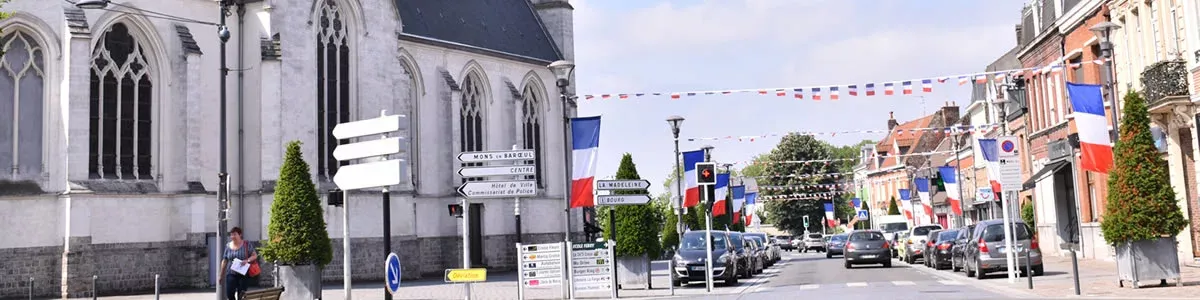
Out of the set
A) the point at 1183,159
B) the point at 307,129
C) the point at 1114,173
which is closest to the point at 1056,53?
the point at 1183,159

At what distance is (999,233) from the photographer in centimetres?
2639

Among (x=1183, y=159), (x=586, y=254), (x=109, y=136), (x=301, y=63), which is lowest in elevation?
(x=586, y=254)

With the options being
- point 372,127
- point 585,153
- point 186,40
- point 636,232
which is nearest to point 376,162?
point 372,127

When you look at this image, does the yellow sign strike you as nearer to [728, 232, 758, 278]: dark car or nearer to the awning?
[728, 232, 758, 278]: dark car

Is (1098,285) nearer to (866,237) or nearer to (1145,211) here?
(1145,211)

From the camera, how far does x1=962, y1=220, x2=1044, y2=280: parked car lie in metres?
25.8

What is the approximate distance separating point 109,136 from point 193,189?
2.54 metres

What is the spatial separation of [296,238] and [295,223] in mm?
351

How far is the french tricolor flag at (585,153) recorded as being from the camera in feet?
78.2

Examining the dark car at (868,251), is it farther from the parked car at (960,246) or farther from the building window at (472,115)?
the building window at (472,115)

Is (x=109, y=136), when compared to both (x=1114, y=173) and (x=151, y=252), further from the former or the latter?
(x=1114, y=173)

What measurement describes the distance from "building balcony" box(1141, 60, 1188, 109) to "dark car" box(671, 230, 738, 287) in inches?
407

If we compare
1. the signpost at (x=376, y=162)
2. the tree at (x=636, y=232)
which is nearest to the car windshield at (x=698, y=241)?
the tree at (x=636, y=232)

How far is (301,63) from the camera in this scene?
3359cm
